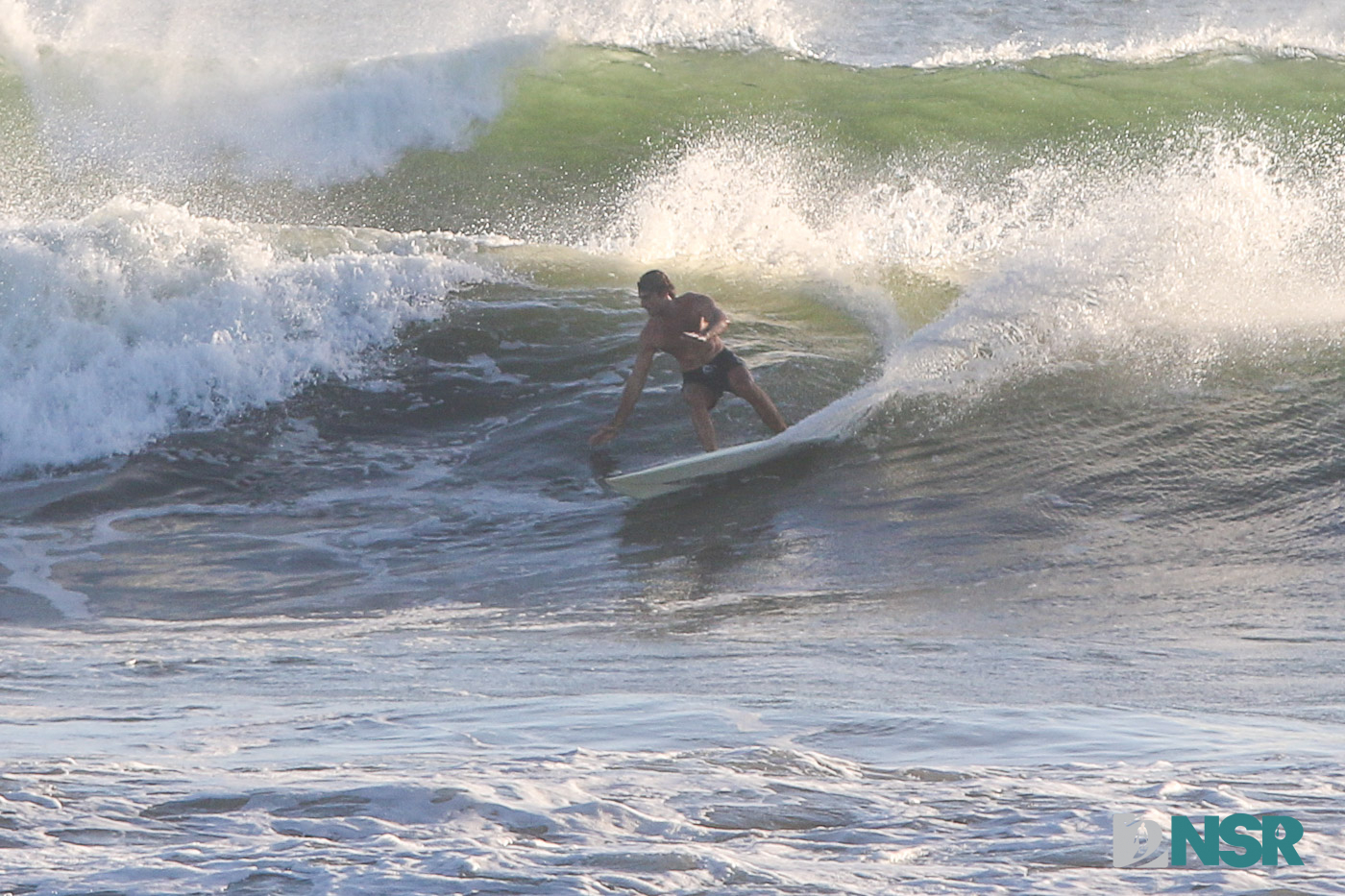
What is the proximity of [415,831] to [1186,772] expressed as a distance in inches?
73.0

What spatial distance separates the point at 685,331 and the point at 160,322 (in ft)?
12.4

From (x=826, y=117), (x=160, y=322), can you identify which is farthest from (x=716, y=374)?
(x=826, y=117)

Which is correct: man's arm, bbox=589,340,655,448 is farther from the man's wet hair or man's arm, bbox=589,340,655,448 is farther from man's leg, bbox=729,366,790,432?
man's leg, bbox=729,366,790,432

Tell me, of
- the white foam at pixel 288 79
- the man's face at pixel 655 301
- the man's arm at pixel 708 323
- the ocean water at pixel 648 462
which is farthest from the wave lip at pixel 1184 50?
the man's face at pixel 655 301

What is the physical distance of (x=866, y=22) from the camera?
2212 centimetres

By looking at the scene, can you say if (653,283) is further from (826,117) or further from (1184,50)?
(1184,50)

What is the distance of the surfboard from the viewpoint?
26.9 ft

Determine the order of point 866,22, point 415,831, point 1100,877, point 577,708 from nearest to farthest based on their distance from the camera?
point 1100,877 < point 415,831 < point 577,708 < point 866,22

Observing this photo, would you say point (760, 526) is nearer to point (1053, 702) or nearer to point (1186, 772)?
point (1053, 702)

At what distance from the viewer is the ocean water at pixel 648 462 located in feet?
10.8

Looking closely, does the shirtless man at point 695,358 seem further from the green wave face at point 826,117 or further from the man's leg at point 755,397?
the green wave face at point 826,117

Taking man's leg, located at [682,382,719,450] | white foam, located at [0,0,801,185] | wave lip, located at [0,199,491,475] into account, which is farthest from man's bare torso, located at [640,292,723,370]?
white foam, located at [0,0,801,185]

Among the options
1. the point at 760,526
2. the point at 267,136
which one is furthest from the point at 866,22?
the point at 760,526

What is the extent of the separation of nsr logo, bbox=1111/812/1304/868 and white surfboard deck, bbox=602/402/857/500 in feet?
16.9
